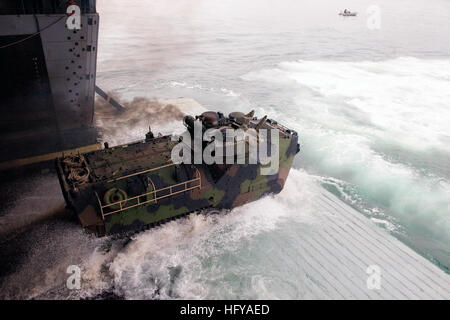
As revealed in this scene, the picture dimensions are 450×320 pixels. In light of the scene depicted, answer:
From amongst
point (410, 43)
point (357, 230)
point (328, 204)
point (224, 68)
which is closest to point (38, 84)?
point (328, 204)

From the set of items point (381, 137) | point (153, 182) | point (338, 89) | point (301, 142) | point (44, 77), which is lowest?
point (301, 142)

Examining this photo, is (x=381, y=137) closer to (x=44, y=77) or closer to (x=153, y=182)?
(x=153, y=182)

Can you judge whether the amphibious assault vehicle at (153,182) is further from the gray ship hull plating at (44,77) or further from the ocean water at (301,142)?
the gray ship hull plating at (44,77)

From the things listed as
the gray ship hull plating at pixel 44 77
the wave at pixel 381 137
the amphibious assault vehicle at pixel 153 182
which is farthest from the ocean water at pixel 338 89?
the gray ship hull plating at pixel 44 77

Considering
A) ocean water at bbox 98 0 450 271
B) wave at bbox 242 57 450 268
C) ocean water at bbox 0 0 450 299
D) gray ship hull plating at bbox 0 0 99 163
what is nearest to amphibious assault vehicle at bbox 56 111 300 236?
ocean water at bbox 0 0 450 299

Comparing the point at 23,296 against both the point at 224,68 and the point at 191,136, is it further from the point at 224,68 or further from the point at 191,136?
the point at 224,68

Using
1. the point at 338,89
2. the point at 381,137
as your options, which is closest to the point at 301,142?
the point at 381,137
